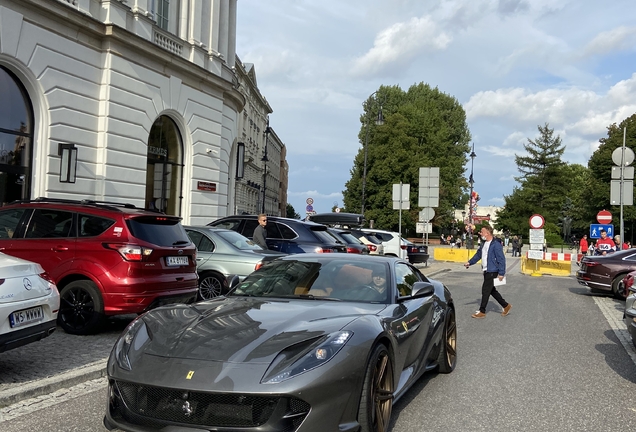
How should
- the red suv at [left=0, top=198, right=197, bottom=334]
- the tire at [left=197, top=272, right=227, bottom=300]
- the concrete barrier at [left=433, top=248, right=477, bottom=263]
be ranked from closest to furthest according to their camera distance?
1. the red suv at [left=0, top=198, right=197, bottom=334]
2. the tire at [left=197, top=272, right=227, bottom=300]
3. the concrete barrier at [left=433, top=248, right=477, bottom=263]

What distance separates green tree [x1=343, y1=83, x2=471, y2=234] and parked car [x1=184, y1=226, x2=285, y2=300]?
4671cm

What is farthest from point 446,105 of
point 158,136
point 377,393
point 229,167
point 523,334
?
point 377,393

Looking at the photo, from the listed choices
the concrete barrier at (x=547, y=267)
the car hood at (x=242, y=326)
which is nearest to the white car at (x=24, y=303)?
the car hood at (x=242, y=326)

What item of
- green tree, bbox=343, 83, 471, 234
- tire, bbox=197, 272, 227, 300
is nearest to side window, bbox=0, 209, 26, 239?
tire, bbox=197, 272, 227, 300

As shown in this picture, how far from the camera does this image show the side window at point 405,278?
5.28 meters

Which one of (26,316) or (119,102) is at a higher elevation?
(119,102)

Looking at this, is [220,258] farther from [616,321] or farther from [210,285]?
[616,321]

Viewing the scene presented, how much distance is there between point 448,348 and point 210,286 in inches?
221

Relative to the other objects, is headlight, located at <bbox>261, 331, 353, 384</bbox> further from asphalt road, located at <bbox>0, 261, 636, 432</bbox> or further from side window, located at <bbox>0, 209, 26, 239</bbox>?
side window, located at <bbox>0, 209, 26, 239</bbox>

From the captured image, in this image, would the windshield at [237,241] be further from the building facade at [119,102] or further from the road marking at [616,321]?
the building facade at [119,102]

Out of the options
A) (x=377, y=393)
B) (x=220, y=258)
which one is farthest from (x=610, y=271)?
(x=377, y=393)

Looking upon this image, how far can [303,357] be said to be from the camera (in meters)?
3.58

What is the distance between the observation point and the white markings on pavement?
4.69 meters

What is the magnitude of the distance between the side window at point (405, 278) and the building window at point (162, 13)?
17210 mm
